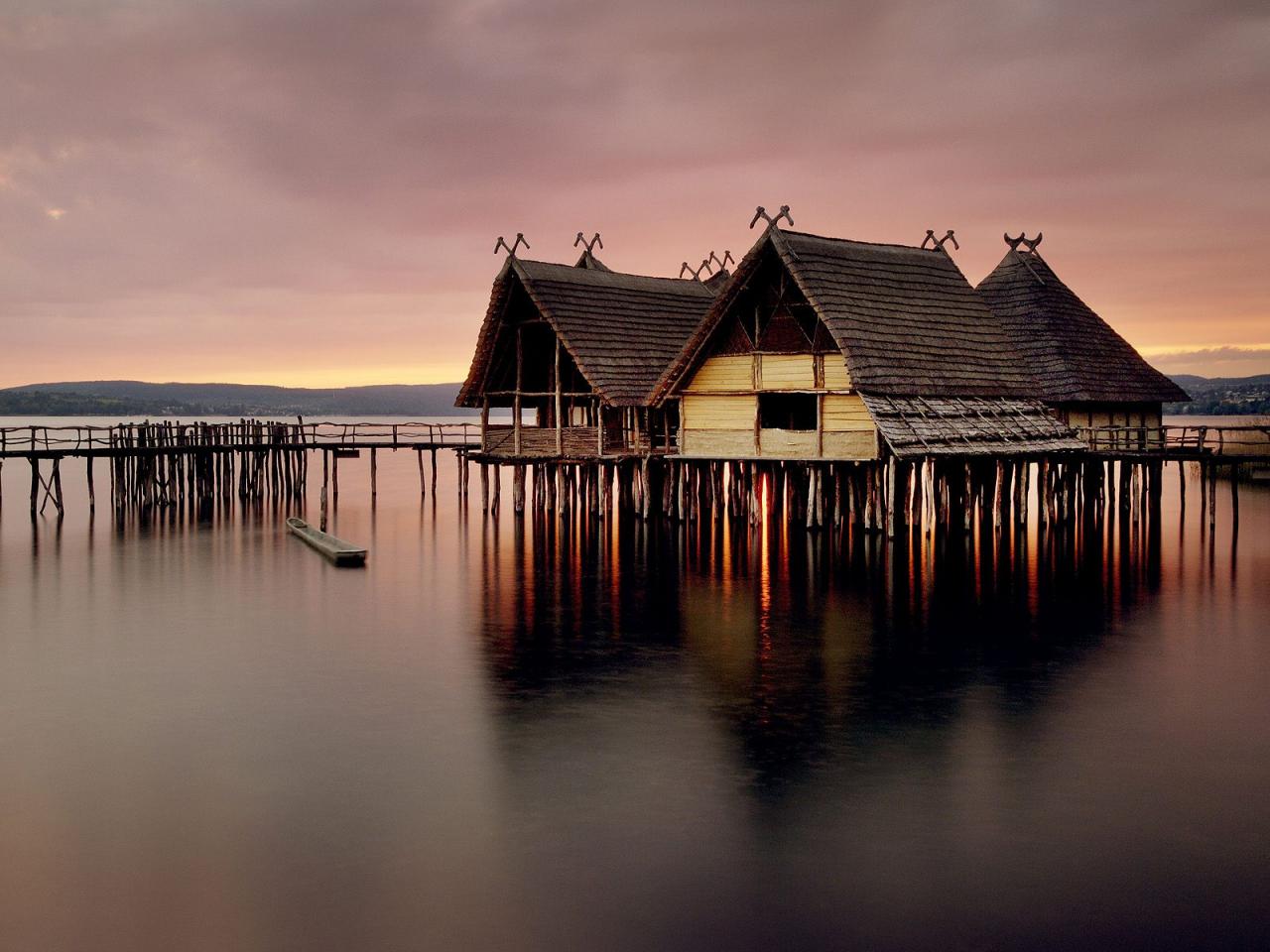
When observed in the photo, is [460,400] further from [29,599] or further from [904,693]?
[904,693]

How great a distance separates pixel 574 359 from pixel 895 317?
8402 millimetres

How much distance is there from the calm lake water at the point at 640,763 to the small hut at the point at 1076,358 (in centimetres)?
1062

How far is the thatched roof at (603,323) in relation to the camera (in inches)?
1363

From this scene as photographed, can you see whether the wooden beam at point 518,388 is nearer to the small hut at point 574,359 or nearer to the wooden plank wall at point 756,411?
the small hut at point 574,359

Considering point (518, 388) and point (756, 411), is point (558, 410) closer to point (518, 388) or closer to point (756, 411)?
point (518, 388)

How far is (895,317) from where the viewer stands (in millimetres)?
32406

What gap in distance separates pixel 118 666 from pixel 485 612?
6647 mm

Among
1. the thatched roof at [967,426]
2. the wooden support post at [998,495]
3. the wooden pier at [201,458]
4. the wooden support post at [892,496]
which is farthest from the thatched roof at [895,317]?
the wooden pier at [201,458]

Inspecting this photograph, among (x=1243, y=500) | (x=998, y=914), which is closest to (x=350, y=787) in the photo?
→ (x=998, y=914)

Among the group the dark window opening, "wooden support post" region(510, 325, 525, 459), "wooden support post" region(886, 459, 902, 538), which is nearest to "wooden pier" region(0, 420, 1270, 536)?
"wooden support post" region(886, 459, 902, 538)

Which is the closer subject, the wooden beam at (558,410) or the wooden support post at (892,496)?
the wooden support post at (892,496)

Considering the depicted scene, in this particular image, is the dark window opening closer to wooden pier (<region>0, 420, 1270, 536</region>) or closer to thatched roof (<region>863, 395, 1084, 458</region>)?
wooden pier (<region>0, 420, 1270, 536</region>)

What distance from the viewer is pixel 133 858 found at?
34.7 feet

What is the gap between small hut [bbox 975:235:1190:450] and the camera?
36.4 m
